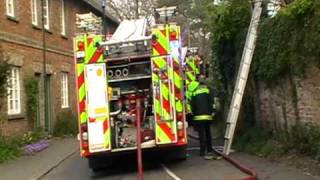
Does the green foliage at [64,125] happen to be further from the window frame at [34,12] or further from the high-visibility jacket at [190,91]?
the high-visibility jacket at [190,91]

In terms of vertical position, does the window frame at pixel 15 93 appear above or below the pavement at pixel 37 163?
above

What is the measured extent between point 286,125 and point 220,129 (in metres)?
7.46

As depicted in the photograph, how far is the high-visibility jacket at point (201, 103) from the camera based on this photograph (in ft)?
49.2

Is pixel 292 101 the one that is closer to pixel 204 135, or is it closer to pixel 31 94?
pixel 204 135

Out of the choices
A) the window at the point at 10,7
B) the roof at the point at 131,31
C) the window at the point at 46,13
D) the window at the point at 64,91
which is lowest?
the window at the point at 64,91

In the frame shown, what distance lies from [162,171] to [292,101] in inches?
124

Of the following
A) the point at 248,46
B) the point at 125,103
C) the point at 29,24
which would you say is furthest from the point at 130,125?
the point at 29,24

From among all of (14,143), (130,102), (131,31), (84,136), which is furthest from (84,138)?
(14,143)

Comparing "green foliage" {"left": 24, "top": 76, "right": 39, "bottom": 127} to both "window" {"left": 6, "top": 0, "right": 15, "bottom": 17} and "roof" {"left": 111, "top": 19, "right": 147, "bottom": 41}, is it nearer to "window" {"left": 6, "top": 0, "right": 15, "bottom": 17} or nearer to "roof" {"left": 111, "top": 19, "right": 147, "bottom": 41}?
"window" {"left": 6, "top": 0, "right": 15, "bottom": 17}

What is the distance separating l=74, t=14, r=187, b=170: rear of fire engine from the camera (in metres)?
13.0

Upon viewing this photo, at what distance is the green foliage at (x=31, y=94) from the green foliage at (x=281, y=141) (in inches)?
364

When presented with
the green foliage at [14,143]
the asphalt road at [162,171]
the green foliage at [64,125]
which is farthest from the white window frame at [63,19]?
the asphalt road at [162,171]

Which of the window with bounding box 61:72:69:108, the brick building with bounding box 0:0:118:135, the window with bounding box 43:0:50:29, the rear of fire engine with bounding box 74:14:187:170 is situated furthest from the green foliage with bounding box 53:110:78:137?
the rear of fire engine with bounding box 74:14:187:170

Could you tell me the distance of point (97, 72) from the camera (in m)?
13.1
